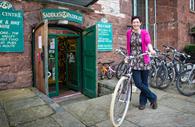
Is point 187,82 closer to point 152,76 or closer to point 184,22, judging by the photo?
point 152,76

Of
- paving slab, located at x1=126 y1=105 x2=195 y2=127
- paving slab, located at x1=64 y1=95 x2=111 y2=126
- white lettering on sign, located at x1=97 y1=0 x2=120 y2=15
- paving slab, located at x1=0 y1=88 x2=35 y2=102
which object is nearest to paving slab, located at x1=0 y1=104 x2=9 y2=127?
paving slab, located at x1=0 y1=88 x2=35 y2=102

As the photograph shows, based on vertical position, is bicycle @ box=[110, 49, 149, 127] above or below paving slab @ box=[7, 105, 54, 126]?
above

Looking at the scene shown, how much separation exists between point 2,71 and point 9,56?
43cm

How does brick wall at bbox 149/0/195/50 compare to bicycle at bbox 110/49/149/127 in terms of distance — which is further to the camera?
brick wall at bbox 149/0/195/50

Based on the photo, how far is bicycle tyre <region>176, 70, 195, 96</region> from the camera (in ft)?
18.1

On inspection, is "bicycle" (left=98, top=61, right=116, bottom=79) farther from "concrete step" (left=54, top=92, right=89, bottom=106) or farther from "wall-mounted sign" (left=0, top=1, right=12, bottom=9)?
"wall-mounted sign" (left=0, top=1, right=12, bottom=9)

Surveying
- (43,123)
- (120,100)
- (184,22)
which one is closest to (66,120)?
(43,123)

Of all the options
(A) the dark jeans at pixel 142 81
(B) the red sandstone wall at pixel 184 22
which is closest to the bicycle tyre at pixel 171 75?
(A) the dark jeans at pixel 142 81

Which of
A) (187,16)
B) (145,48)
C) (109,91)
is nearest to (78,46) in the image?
(109,91)

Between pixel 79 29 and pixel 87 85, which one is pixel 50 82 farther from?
pixel 79 29

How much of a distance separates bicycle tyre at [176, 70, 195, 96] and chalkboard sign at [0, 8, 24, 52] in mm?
4227

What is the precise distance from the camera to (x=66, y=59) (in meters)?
8.91

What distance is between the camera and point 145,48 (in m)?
4.04

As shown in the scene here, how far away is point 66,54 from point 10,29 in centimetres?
327
